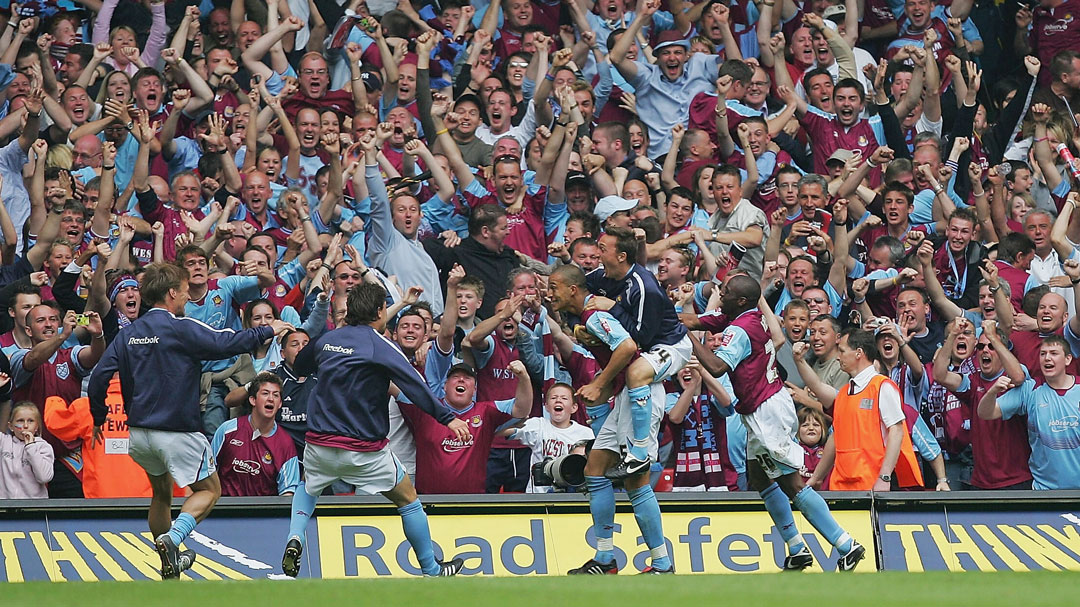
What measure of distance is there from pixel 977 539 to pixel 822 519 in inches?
71.4

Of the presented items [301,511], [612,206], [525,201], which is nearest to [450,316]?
[612,206]

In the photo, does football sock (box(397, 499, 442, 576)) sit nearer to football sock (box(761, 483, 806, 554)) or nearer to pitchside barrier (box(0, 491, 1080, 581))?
pitchside barrier (box(0, 491, 1080, 581))

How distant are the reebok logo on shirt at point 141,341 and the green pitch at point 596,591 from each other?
1.71m

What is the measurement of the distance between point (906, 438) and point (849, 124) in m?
4.55

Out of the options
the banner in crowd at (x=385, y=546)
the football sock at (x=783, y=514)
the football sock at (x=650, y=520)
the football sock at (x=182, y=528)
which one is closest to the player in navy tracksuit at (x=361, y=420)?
the football sock at (x=182, y=528)

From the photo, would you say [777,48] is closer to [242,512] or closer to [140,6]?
[140,6]

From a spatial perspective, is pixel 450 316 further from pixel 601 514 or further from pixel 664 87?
pixel 664 87

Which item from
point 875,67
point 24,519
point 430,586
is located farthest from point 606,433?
point 875,67

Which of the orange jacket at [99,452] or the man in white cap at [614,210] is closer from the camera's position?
the orange jacket at [99,452]

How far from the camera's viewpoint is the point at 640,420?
28.5ft

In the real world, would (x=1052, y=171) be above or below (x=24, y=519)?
above

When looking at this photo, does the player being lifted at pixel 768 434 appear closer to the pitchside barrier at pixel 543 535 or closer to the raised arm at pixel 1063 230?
the pitchside barrier at pixel 543 535

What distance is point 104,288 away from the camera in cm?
1148

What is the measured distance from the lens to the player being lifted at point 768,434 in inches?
350
